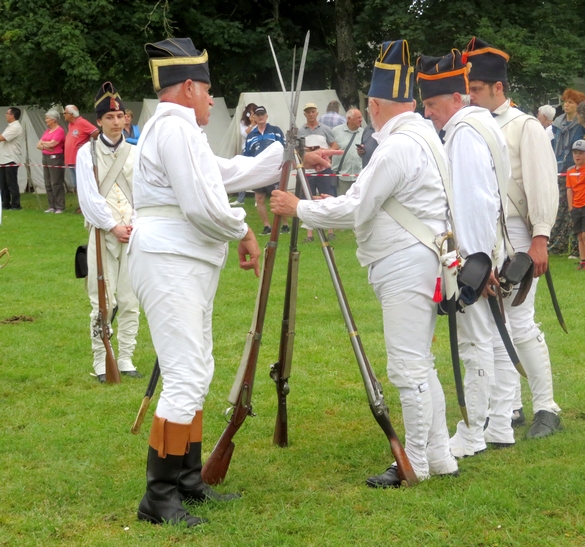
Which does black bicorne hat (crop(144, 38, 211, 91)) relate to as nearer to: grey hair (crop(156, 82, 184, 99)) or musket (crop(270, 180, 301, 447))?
grey hair (crop(156, 82, 184, 99))

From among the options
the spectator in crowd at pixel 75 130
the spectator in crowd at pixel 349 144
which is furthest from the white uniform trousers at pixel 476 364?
the spectator in crowd at pixel 75 130

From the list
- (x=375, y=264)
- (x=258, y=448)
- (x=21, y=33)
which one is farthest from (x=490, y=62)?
(x=21, y=33)

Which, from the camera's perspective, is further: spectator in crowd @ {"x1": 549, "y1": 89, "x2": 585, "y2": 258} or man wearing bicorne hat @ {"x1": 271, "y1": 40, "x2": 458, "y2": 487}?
spectator in crowd @ {"x1": 549, "y1": 89, "x2": 585, "y2": 258}

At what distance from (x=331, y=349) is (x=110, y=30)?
1700 cm

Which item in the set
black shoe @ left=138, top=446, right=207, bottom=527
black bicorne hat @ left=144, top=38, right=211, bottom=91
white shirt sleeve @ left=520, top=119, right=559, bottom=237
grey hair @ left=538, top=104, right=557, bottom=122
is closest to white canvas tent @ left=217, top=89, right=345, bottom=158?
grey hair @ left=538, top=104, right=557, bottom=122

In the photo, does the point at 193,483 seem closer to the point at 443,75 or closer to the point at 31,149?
the point at 443,75

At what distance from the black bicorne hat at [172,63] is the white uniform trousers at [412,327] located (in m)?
1.46

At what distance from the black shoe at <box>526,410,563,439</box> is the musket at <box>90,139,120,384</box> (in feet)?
11.5

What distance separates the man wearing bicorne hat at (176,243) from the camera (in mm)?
4637

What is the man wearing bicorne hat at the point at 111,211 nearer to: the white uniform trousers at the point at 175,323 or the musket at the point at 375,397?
the musket at the point at 375,397

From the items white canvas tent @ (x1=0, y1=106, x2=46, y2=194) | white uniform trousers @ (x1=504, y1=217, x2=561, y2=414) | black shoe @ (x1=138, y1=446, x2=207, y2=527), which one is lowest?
white canvas tent @ (x1=0, y1=106, x2=46, y2=194)

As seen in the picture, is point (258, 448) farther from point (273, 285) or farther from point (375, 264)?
point (273, 285)

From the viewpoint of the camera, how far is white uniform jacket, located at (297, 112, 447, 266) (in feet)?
16.0

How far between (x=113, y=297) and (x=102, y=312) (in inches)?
7.4
